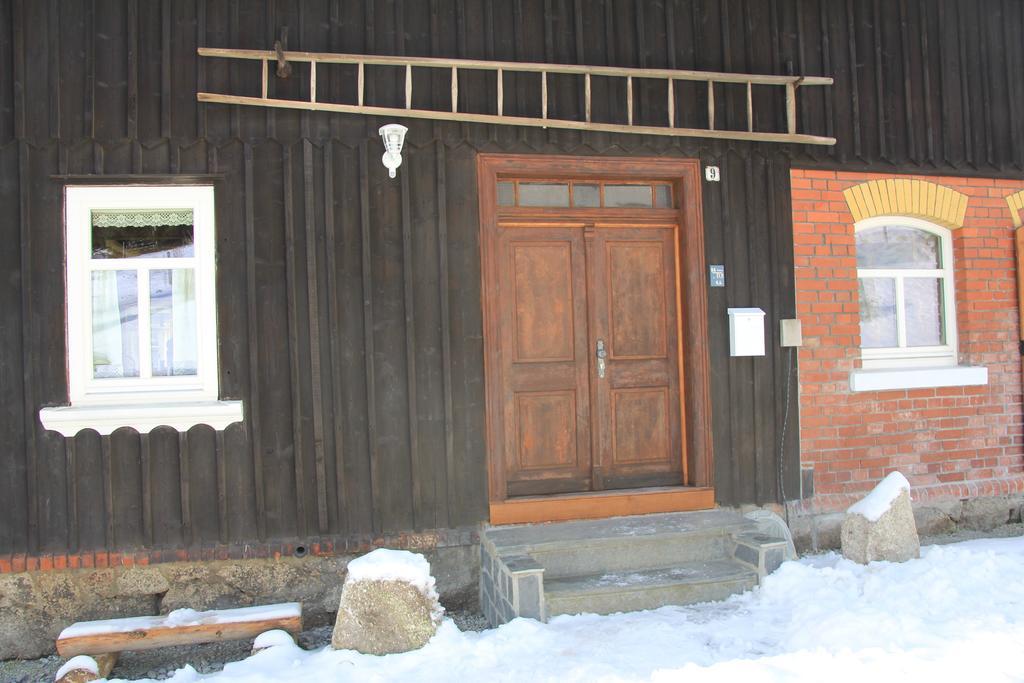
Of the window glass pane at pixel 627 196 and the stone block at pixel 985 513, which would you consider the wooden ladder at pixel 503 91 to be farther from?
the stone block at pixel 985 513

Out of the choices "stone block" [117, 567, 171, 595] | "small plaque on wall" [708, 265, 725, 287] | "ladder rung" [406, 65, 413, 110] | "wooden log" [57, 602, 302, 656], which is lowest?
"wooden log" [57, 602, 302, 656]

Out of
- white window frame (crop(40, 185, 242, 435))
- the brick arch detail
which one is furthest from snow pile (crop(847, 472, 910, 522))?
white window frame (crop(40, 185, 242, 435))

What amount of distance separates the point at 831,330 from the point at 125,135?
529 cm

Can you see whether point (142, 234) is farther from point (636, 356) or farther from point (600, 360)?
point (636, 356)

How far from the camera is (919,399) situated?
6.16 metres

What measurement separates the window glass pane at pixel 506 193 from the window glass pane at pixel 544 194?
0.06 metres

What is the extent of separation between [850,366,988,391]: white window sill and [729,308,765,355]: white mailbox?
952 mm

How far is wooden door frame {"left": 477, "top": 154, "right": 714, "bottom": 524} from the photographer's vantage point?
17.4ft

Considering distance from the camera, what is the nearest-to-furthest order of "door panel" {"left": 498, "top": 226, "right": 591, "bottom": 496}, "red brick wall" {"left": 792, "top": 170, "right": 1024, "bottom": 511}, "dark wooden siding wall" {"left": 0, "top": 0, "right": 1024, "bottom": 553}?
1. "dark wooden siding wall" {"left": 0, "top": 0, "right": 1024, "bottom": 553}
2. "door panel" {"left": 498, "top": 226, "right": 591, "bottom": 496}
3. "red brick wall" {"left": 792, "top": 170, "right": 1024, "bottom": 511}

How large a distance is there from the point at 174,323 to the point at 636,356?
10.7 feet

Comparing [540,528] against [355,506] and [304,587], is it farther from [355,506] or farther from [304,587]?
[304,587]

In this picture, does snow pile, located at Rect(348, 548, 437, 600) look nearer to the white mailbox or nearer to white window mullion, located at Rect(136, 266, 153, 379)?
white window mullion, located at Rect(136, 266, 153, 379)

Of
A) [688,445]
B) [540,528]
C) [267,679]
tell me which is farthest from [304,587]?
[688,445]

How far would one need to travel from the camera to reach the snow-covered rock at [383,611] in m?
4.14
